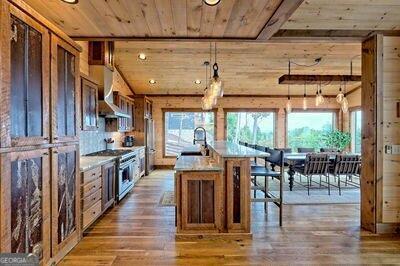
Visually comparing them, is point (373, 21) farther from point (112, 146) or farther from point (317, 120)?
point (317, 120)

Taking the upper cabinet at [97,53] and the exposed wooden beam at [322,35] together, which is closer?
the exposed wooden beam at [322,35]

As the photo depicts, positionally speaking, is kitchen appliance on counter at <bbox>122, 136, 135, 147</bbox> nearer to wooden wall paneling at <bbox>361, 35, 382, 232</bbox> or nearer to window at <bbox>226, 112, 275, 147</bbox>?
window at <bbox>226, 112, 275, 147</bbox>

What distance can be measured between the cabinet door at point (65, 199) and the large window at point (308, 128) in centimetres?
807

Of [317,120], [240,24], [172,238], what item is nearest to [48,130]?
[172,238]

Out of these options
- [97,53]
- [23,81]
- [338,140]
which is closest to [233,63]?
[97,53]

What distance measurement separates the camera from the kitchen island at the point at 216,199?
11.6ft

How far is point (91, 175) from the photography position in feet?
12.7

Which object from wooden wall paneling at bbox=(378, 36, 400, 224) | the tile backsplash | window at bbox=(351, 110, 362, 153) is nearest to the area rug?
the tile backsplash

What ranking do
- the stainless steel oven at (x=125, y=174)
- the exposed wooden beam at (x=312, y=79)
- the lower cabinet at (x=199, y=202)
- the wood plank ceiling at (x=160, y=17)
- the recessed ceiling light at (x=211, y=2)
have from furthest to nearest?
the exposed wooden beam at (x=312, y=79) → the stainless steel oven at (x=125, y=174) → the lower cabinet at (x=199, y=202) → the wood plank ceiling at (x=160, y=17) → the recessed ceiling light at (x=211, y=2)

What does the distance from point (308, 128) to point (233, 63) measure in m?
4.31

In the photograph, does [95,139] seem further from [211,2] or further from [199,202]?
[211,2]

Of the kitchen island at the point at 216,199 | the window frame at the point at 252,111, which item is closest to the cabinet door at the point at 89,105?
the kitchen island at the point at 216,199

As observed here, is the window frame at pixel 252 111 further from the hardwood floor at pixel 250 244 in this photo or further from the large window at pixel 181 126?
the hardwood floor at pixel 250 244

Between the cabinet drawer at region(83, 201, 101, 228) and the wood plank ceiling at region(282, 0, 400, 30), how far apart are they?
3481 millimetres
